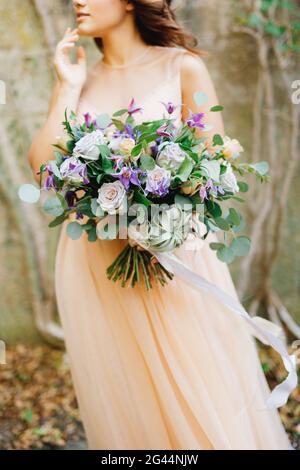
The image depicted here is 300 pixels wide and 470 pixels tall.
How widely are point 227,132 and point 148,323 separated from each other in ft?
6.71

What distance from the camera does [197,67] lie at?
234 cm

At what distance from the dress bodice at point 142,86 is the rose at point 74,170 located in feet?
1.53

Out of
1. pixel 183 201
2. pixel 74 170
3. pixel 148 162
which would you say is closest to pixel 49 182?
pixel 74 170

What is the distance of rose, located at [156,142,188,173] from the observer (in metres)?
1.90

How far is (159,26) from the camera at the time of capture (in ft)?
7.96

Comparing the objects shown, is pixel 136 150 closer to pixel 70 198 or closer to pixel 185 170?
pixel 185 170

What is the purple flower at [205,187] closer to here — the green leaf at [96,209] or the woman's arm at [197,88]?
the green leaf at [96,209]

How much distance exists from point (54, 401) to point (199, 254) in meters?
1.77

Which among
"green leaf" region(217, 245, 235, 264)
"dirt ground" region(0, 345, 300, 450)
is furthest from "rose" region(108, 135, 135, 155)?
"dirt ground" region(0, 345, 300, 450)

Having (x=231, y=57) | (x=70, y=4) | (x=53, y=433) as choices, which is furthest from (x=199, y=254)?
(x=70, y=4)

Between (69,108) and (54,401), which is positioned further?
(54,401)
